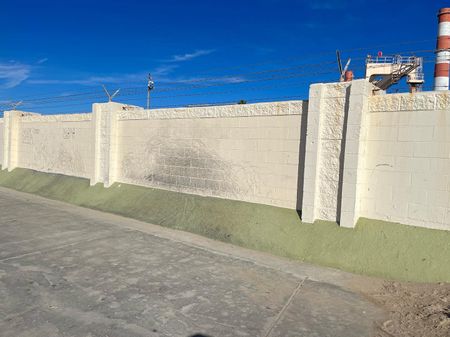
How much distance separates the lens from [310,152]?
7.27 meters

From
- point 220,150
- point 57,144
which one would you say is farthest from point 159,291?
point 57,144

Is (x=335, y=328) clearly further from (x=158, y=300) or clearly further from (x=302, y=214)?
(x=302, y=214)

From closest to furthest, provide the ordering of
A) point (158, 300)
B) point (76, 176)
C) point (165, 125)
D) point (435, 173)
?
point (158, 300) < point (435, 173) < point (165, 125) < point (76, 176)

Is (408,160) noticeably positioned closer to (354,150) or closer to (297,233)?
(354,150)

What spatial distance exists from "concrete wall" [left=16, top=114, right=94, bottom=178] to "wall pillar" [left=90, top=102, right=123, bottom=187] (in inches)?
22.3

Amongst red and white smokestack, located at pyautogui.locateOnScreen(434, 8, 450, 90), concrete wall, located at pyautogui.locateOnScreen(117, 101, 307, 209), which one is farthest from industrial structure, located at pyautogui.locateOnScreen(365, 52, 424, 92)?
concrete wall, located at pyautogui.locateOnScreen(117, 101, 307, 209)

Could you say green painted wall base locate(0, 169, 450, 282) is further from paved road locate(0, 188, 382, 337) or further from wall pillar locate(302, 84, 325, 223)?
paved road locate(0, 188, 382, 337)

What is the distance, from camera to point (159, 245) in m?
6.88

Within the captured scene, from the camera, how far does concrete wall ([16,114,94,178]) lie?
12945mm

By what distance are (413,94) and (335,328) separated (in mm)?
A: 4579

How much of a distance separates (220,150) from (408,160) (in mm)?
4451

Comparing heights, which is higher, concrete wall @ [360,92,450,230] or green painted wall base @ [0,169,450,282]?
concrete wall @ [360,92,450,230]

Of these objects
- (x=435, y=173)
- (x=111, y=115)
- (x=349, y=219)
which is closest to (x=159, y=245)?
(x=349, y=219)

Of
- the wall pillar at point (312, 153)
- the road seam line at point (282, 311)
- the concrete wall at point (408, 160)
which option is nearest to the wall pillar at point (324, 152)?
the wall pillar at point (312, 153)
